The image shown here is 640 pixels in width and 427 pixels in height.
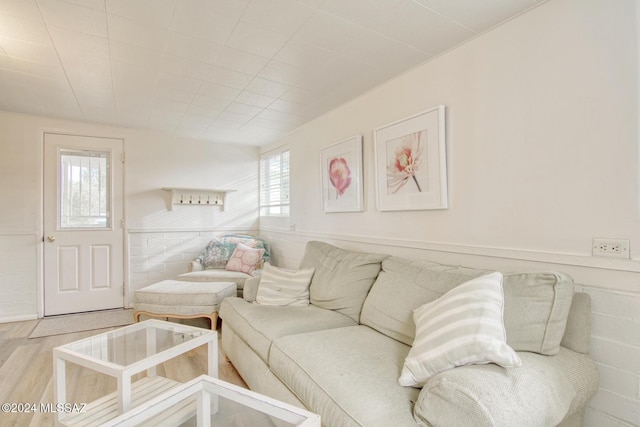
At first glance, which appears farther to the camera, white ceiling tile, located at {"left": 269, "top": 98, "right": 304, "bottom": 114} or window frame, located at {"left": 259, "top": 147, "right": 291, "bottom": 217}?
window frame, located at {"left": 259, "top": 147, "right": 291, "bottom": 217}

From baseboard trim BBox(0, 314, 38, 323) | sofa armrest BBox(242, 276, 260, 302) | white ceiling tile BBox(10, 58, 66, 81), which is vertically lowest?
baseboard trim BBox(0, 314, 38, 323)

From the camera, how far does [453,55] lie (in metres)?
2.02

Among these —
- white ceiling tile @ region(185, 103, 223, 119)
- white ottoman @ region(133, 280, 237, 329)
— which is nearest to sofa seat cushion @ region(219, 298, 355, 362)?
white ottoman @ region(133, 280, 237, 329)

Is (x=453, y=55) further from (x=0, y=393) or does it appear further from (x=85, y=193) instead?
(x=85, y=193)

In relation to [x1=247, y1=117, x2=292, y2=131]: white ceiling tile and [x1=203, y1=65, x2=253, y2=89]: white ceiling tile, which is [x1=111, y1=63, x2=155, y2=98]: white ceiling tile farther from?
[x1=247, y1=117, x2=292, y2=131]: white ceiling tile

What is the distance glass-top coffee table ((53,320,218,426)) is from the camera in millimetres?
1410

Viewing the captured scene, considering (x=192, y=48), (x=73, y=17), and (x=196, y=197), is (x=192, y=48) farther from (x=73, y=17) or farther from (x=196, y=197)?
(x=196, y=197)

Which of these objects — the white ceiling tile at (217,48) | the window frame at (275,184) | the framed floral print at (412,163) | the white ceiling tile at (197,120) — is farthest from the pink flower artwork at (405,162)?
the white ceiling tile at (197,120)

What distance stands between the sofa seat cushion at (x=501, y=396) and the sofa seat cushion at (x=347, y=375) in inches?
5.0

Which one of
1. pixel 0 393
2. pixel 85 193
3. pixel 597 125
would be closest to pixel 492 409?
pixel 597 125

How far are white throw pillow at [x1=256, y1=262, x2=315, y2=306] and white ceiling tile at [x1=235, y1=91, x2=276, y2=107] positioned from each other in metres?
1.55

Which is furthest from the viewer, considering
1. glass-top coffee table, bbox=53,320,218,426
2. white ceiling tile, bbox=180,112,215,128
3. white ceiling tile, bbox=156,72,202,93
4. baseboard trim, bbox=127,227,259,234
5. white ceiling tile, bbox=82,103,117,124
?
baseboard trim, bbox=127,227,259,234

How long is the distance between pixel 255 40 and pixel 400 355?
1944 mm

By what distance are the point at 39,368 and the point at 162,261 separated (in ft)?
6.07
